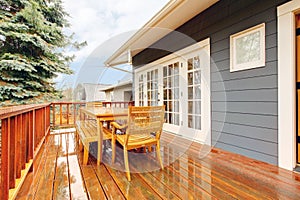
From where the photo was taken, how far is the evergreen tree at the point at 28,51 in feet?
16.6

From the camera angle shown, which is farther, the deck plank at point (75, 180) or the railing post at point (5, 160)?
the deck plank at point (75, 180)

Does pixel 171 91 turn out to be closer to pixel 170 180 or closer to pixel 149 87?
pixel 149 87

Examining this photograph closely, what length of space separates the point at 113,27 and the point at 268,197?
7046mm

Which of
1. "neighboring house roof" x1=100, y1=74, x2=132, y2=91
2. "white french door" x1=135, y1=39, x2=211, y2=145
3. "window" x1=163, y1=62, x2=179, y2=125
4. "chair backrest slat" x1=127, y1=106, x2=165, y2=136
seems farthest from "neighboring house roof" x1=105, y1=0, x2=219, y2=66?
"neighboring house roof" x1=100, y1=74, x2=132, y2=91

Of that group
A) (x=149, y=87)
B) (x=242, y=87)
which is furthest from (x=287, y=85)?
(x=149, y=87)

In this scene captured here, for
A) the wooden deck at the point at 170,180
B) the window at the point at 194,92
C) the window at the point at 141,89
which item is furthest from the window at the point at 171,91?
the wooden deck at the point at 170,180

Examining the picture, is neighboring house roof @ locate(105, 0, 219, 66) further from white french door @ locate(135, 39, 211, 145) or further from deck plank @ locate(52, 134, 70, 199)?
deck plank @ locate(52, 134, 70, 199)

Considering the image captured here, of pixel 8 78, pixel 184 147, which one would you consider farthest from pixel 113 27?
pixel 184 147

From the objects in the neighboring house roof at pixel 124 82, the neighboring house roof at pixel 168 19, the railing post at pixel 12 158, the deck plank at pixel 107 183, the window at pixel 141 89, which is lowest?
the deck plank at pixel 107 183

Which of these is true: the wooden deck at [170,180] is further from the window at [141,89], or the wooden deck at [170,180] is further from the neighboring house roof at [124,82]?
the neighboring house roof at [124,82]

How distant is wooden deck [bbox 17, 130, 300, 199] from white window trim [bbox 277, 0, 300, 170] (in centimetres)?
23

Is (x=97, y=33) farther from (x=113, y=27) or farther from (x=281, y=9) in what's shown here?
(x=281, y=9)

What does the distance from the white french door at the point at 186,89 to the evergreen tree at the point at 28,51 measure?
141 inches

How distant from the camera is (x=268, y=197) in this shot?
1.48 meters
